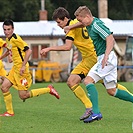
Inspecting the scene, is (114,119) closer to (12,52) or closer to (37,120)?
(37,120)

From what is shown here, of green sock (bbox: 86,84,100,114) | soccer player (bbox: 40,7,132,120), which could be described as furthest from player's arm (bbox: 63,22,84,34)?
green sock (bbox: 86,84,100,114)

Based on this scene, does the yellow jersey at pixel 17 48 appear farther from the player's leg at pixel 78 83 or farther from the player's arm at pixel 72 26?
the player's arm at pixel 72 26

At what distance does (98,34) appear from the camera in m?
10.6

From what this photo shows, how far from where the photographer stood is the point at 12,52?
1269 cm

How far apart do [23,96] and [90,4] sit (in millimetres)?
46415

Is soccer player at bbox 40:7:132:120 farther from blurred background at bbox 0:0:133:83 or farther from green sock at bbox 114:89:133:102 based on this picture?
blurred background at bbox 0:0:133:83

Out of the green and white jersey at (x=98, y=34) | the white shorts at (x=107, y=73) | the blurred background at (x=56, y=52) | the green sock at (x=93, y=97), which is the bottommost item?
the blurred background at (x=56, y=52)

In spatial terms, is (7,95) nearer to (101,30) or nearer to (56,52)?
(101,30)

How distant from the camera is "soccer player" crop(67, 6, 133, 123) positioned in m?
10.5

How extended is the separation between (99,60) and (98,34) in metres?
0.43

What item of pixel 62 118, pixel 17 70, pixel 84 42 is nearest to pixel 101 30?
pixel 84 42

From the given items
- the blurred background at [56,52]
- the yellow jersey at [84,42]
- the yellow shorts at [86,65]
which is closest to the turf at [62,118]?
the yellow shorts at [86,65]

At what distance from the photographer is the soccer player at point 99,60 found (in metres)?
10.5

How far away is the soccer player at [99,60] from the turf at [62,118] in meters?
0.46
